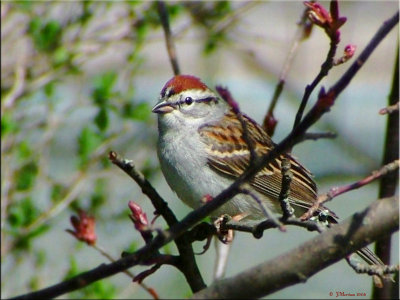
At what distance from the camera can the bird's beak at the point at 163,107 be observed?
3023 mm

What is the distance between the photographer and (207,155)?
308 cm

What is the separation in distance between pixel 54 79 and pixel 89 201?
62cm

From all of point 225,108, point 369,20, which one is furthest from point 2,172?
point 369,20

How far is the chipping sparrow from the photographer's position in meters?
2.92

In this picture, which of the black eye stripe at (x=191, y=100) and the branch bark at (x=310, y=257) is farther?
the black eye stripe at (x=191, y=100)

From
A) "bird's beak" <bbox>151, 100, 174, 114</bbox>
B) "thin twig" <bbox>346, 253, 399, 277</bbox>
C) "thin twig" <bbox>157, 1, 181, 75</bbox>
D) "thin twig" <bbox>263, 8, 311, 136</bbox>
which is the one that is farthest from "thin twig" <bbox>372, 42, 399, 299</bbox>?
"bird's beak" <bbox>151, 100, 174, 114</bbox>

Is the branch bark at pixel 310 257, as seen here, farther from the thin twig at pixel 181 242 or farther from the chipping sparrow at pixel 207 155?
the chipping sparrow at pixel 207 155

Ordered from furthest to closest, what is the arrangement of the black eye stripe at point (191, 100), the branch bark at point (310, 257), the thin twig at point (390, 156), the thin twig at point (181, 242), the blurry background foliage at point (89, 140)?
the blurry background foliage at point (89, 140) → the black eye stripe at point (191, 100) → the thin twig at point (390, 156) → the thin twig at point (181, 242) → the branch bark at point (310, 257)

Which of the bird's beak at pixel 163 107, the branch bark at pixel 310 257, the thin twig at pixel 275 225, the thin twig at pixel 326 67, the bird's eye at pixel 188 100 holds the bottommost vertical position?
the branch bark at pixel 310 257

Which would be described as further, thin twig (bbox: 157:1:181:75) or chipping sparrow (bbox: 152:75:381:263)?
chipping sparrow (bbox: 152:75:381:263)

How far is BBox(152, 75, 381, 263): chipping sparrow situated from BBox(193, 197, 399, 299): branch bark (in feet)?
5.63

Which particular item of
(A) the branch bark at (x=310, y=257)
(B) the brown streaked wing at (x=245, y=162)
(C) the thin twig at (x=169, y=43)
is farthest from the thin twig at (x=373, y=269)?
(B) the brown streaked wing at (x=245, y=162)

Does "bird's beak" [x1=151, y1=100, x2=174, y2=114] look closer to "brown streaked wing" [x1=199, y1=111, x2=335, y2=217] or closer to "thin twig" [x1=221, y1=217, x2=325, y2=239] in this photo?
"brown streaked wing" [x1=199, y1=111, x2=335, y2=217]

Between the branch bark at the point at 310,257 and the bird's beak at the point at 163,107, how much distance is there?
194 cm
